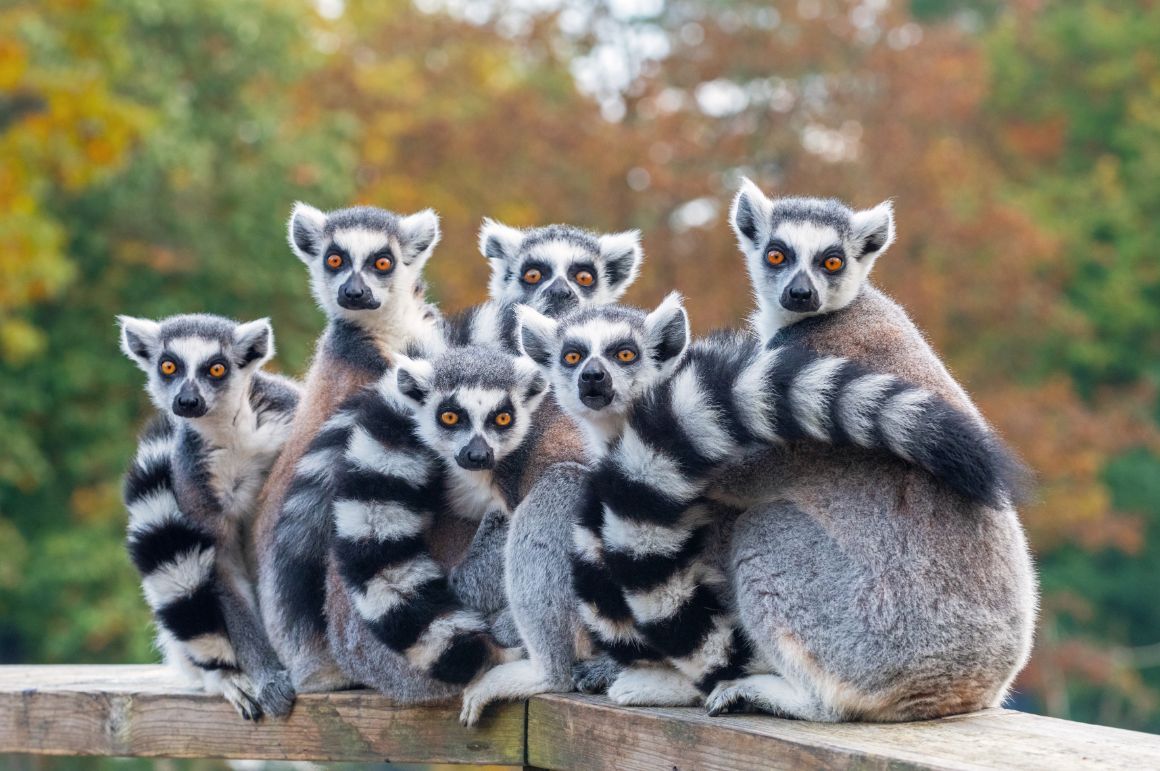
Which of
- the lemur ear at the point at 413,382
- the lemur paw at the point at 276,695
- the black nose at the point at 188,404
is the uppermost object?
the lemur ear at the point at 413,382

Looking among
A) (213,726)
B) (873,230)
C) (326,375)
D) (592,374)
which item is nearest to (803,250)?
(873,230)

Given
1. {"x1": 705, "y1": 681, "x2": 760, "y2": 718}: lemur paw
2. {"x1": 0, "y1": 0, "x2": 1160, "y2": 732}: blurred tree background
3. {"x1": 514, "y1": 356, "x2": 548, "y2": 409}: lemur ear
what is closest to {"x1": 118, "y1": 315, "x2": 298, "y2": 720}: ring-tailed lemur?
{"x1": 514, "y1": 356, "x2": 548, "y2": 409}: lemur ear

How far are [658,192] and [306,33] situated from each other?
5407 mm

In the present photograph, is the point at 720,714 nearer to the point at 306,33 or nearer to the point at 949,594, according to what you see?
the point at 949,594

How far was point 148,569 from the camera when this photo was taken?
503cm

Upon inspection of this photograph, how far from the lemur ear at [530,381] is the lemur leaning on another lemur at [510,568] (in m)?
0.11

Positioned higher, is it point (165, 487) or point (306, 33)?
point (306, 33)

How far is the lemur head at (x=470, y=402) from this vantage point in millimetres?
4672

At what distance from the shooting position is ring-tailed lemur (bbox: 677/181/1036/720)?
393 cm

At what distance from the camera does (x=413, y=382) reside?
4.79m

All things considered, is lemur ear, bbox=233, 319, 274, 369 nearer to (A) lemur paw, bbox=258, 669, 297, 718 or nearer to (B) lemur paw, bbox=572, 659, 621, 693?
(A) lemur paw, bbox=258, 669, 297, 718

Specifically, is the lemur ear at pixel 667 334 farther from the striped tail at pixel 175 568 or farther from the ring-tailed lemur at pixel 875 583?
the striped tail at pixel 175 568

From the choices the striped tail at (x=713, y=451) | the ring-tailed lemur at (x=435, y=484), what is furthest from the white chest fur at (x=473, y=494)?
the striped tail at (x=713, y=451)

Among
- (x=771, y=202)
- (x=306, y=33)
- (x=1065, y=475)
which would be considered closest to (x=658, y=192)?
(x=306, y=33)
